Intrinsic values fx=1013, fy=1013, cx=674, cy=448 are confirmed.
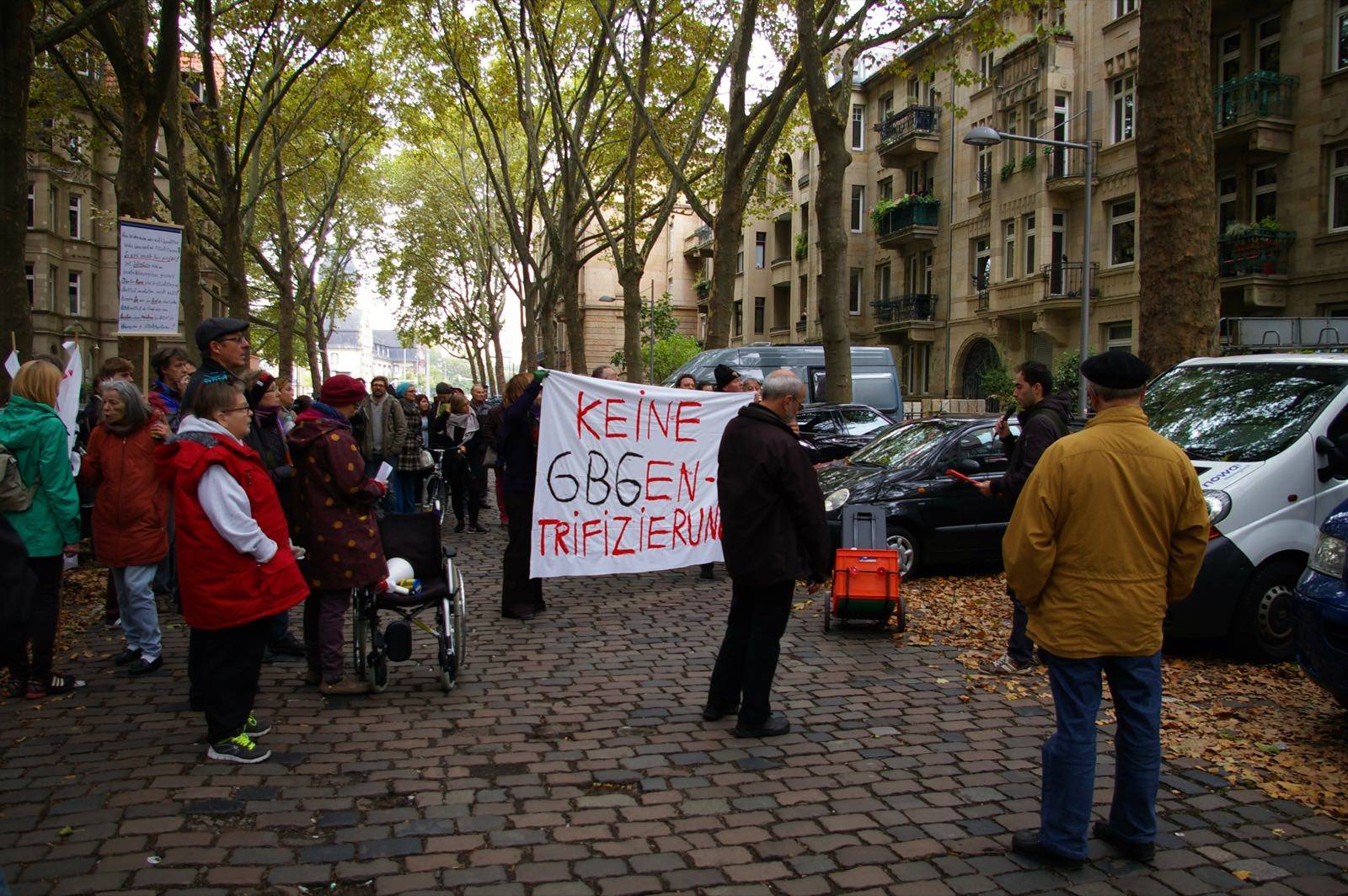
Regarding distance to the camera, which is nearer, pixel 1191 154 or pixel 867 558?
pixel 867 558

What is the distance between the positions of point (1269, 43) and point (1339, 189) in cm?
412

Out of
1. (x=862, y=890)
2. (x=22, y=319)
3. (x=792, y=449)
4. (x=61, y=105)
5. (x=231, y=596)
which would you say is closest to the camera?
(x=862, y=890)

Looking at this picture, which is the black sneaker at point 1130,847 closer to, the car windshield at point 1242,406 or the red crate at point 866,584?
the red crate at point 866,584

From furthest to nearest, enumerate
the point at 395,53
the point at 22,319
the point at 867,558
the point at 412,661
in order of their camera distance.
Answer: the point at 395,53
the point at 22,319
the point at 867,558
the point at 412,661

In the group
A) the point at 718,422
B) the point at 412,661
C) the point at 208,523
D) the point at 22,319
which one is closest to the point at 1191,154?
the point at 718,422

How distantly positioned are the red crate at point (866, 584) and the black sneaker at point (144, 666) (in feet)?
15.6

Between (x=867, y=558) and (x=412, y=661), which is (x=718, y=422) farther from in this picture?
(x=412, y=661)

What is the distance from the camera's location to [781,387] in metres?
5.59

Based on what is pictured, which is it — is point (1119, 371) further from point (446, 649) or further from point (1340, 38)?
point (1340, 38)

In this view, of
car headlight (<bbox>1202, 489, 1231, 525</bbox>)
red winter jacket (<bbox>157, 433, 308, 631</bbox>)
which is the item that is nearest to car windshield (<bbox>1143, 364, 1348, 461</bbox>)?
car headlight (<bbox>1202, 489, 1231, 525</bbox>)

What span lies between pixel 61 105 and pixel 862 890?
21.2 metres

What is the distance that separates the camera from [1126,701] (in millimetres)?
3916

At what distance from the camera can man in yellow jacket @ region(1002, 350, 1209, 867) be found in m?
3.82

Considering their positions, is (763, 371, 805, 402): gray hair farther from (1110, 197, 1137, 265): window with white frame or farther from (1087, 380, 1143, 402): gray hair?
(1110, 197, 1137, 265): window with white frame
